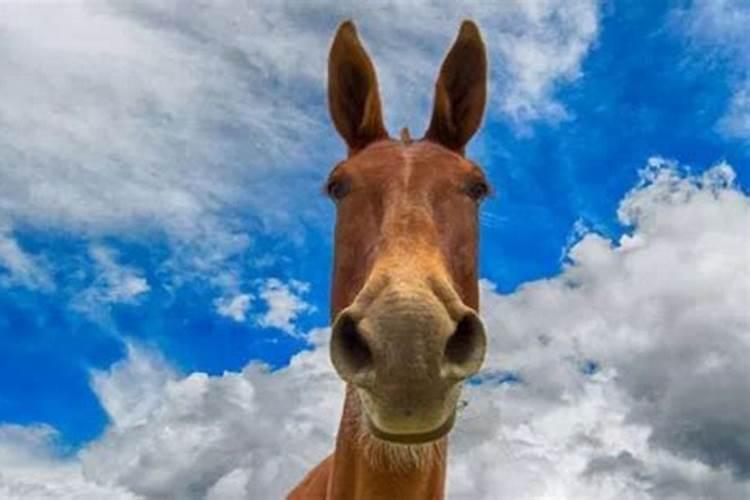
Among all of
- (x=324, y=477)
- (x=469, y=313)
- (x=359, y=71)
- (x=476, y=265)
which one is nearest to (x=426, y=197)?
(x=476, y=265)

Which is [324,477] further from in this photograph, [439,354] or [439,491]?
Answer: [439,354]

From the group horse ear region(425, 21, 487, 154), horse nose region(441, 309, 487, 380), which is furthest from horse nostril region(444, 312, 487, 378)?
horse ear region(425, 21, 487, 154)

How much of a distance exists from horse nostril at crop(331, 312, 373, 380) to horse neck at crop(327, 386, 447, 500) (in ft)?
4.17

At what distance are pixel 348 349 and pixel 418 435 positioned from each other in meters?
0.59

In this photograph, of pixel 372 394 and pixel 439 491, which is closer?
pixel 372 394

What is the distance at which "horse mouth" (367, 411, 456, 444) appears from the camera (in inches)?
213

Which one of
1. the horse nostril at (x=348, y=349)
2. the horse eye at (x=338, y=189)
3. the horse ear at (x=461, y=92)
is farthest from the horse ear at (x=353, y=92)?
the horse nostril at (x=348, y=349)

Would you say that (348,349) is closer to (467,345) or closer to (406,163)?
(467,345)

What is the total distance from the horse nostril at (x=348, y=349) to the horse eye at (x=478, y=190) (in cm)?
197

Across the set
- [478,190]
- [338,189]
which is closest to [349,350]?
[338,189]

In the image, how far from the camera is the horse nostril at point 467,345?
205 inches

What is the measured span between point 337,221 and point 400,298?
6.77 ft

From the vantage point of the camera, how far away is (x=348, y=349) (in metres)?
5.29

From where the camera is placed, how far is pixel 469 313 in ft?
17.2
